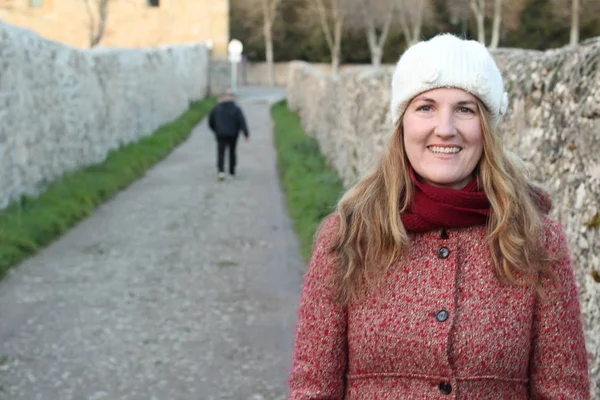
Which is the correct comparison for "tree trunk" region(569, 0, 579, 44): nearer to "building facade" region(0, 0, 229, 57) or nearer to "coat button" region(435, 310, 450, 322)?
"building facade" region(0, 0, 229, 57)

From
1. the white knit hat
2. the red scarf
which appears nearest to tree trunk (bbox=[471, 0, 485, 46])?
the white knit hat

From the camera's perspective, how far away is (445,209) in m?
2.40

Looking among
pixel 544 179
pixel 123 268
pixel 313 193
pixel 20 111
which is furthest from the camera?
pixel 313 193

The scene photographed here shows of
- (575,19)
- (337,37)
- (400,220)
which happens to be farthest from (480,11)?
(400,220)

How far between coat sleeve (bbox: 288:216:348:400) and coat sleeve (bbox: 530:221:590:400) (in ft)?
1.59

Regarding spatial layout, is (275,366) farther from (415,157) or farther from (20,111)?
(20,111)

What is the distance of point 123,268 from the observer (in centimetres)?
946

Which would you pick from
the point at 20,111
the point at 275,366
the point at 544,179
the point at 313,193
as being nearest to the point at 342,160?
the point at 313,193

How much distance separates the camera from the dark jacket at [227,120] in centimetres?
1670

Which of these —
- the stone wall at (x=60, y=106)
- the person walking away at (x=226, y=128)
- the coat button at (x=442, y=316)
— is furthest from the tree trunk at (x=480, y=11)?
the coat button at (x=442, y=316)

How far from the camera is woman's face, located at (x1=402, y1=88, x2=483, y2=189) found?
97.2 inches

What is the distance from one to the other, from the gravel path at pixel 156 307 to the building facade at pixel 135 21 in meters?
36.1

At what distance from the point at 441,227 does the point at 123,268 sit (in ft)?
24.0

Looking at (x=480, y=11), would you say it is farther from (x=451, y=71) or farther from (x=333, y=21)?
(x=451, y=71)
